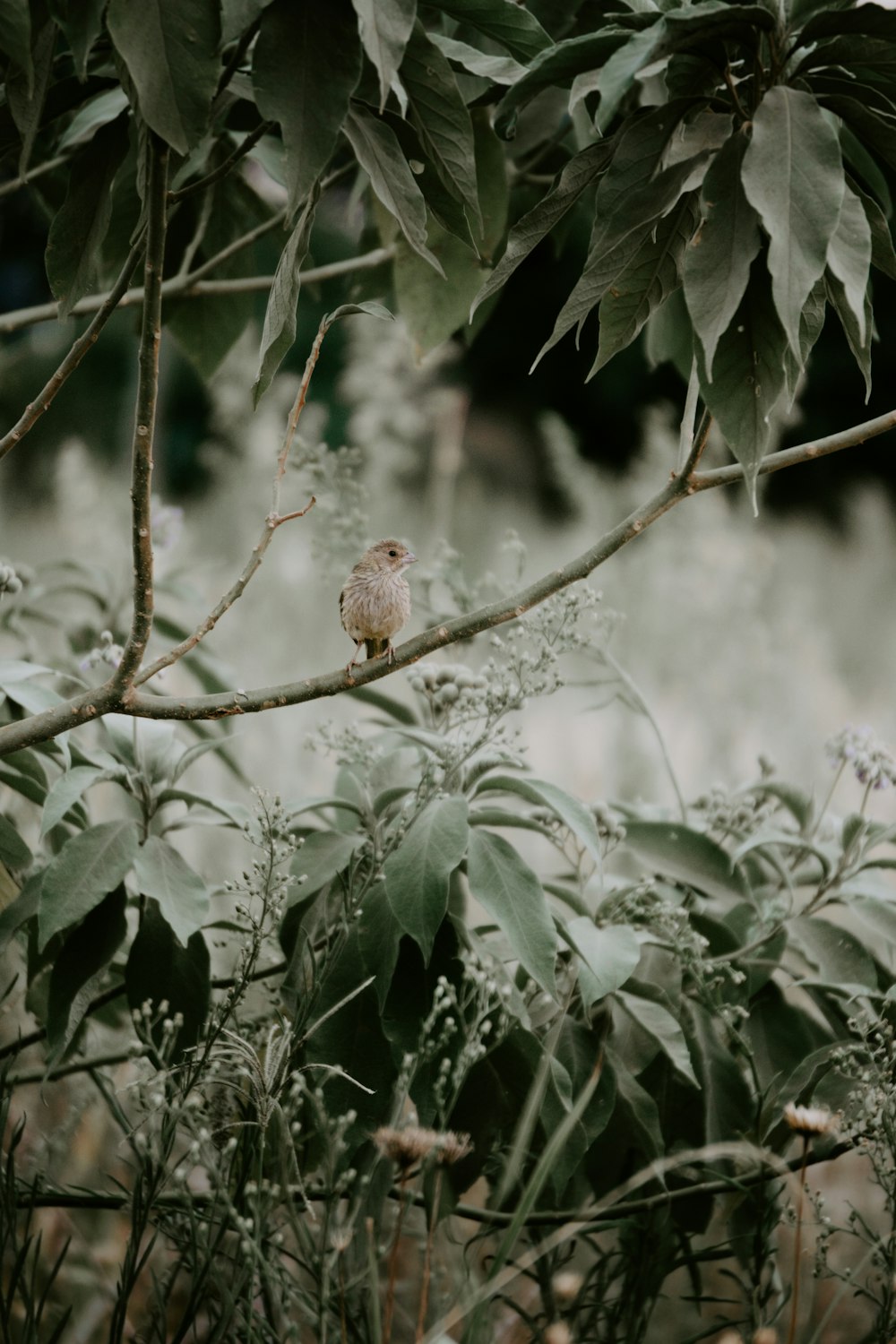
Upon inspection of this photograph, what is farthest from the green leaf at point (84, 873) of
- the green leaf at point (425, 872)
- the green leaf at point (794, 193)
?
the green leaf at point (794, 193)

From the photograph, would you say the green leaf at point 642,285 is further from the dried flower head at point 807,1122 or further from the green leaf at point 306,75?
the dried flower head at point 807,1122

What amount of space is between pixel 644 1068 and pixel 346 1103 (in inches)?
14.4

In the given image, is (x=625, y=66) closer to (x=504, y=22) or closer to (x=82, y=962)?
(x=504, y=22)

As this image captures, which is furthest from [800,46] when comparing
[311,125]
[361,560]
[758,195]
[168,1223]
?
[168,1223]

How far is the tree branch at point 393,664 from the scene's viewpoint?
1.10m

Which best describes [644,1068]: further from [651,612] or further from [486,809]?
[651,612]

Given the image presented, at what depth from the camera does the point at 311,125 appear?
945 millimetres

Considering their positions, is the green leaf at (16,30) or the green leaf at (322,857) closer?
the green leaf at (16,30)

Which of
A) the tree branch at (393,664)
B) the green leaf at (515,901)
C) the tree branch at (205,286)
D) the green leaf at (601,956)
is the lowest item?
the green leaf at (601,956)

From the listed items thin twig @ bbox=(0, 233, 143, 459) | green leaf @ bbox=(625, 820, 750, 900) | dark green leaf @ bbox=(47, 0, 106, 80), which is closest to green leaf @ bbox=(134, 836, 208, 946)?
thin twig @ bbox=(0, 233, 143, 459)

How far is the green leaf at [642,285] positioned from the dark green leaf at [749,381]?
0.14m

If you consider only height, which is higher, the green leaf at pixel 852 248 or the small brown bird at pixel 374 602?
the green leaf at pixel 852 248

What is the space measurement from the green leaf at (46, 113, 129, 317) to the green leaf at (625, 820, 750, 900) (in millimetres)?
954

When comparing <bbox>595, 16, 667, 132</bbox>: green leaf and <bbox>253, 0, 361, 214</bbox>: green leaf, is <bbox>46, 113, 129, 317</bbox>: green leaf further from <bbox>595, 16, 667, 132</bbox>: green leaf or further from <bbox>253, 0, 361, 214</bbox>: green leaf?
<bbox>595, 16, 667, 132</bbox>: green leaf
